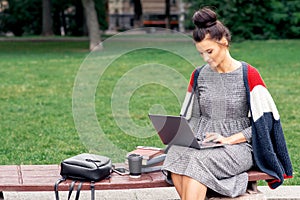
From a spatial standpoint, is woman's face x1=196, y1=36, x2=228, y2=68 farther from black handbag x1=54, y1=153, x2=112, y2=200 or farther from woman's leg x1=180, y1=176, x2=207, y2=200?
black handbag x1=54, y1=153, x2=112, y2=200

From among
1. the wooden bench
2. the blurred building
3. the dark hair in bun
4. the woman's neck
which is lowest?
the blurred building

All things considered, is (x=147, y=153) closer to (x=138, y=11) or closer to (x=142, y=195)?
(x=142, y=195)

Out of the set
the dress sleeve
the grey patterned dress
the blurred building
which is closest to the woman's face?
the grey patterned dress

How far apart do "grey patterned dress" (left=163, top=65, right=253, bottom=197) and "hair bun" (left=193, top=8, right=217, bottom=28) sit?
14.1 inches

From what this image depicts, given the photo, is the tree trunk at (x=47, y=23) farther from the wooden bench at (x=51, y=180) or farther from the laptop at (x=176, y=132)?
the laptop at (x=176, y=132)

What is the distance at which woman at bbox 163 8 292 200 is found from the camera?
4.20 meters

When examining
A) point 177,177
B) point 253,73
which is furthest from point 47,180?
point 253,73

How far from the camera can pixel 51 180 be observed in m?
4.34

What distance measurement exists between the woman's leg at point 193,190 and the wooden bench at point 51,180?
26 cm

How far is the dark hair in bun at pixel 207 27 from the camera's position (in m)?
4.32

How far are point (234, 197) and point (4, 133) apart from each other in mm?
4785

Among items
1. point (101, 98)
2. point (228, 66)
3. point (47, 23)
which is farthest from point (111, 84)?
point (47, 23)

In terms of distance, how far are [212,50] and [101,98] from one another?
277 inches

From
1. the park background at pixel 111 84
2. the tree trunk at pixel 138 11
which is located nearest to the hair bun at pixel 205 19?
the park background at pixel 111 84
